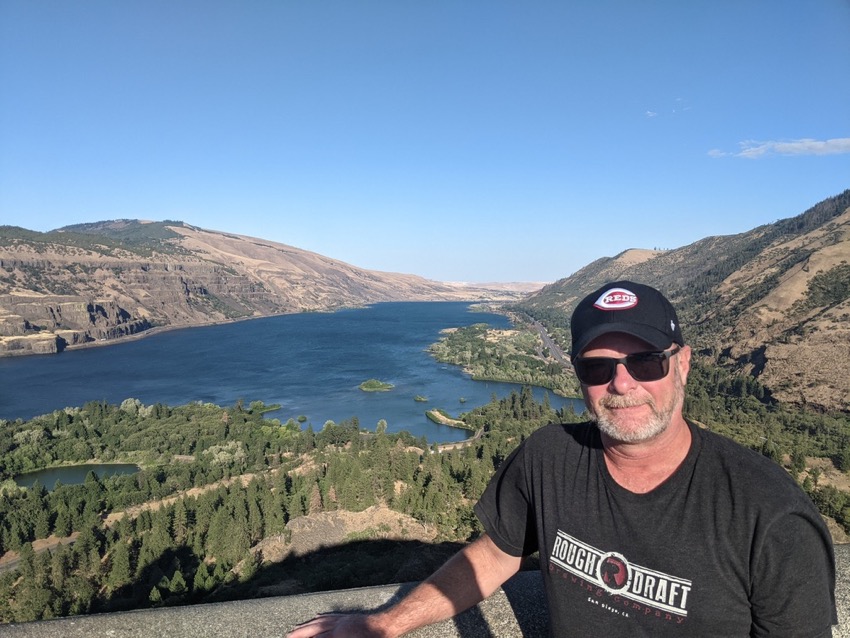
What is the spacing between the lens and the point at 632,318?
172 centimetres

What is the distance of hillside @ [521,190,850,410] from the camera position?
4884 cm

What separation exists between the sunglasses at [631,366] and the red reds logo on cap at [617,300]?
0.18 m

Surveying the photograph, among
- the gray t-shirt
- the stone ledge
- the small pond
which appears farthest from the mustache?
→ the small pond

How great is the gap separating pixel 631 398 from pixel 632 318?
0.91 ft

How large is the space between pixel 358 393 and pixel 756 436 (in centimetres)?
3999

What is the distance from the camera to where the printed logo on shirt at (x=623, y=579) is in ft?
5.10

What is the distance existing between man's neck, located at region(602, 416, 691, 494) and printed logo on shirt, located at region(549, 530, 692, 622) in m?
0.25

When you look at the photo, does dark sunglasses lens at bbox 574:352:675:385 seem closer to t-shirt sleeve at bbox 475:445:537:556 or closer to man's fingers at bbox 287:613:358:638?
t-shirt sleeve at bbox 475:445:537:556

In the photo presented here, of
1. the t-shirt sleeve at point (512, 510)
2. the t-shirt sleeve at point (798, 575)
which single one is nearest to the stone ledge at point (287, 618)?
the t-shirt sleeve at point (512, 510)

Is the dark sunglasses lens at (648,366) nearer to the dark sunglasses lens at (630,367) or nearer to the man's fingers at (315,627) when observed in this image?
the dark sunglasses lens at (630,367)

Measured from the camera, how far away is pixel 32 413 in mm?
52812

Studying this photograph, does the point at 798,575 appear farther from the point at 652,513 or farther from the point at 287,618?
the point at 287,618

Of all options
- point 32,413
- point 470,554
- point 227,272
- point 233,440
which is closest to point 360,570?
point 470,554

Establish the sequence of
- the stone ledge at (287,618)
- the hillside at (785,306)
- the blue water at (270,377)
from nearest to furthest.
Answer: the stone ledge at (287,618), the hillside at (785,306), the blue water at (270,377)
